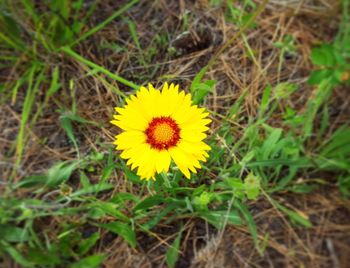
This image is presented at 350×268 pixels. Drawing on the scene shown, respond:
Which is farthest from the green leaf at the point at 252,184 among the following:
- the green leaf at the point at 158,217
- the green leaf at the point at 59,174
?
the green leaf at the point at 59,174

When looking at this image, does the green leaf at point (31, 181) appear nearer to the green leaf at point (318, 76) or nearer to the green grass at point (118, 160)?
the green grass at point (118, 160)

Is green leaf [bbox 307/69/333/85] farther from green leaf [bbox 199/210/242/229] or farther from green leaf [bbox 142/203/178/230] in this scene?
green leaf [bbox 142/203/178/230]

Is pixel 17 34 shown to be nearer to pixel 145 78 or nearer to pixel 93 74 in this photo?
pixel 93 74

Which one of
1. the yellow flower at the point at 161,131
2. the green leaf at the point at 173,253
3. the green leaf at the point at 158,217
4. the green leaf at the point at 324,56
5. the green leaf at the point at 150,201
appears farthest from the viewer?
the green leaf at the point at 324,56

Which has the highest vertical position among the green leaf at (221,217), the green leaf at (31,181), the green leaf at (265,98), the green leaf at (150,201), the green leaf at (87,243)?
the green leaf at (31,181)

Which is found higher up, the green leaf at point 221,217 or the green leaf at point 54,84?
the green leaf at point 54,84

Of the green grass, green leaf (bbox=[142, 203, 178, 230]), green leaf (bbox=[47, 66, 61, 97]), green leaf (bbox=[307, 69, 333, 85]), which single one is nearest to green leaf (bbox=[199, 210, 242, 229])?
the green grass

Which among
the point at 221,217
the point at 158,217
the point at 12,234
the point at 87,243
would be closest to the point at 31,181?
the point at 12,234
